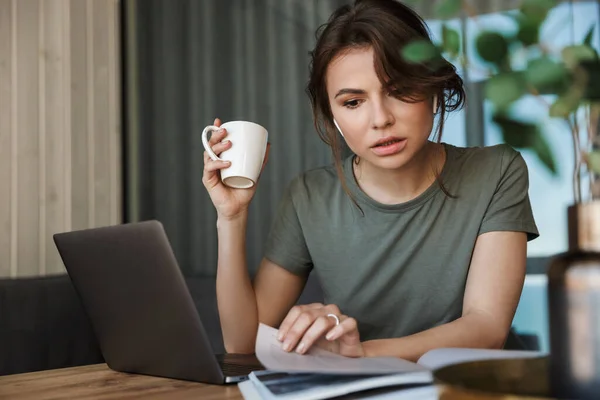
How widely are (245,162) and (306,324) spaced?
36 centimetres

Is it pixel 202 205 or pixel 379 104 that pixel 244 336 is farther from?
pixel 202 205

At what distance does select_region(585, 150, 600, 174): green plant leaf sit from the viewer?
17.3 inches

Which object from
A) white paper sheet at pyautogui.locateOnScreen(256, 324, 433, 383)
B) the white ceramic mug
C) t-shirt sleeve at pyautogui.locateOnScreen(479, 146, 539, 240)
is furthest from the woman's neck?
white paper sheet at pyautogui.locateOnScreen(256, 324, 433, 383)

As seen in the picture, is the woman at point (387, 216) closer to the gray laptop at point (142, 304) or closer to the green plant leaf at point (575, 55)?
the gray laptop at point (142, 304)

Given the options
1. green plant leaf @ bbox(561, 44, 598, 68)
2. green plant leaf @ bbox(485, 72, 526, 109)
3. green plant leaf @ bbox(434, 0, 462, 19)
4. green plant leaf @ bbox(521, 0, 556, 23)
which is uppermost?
green plant leaf @ bbox(434, 0, 462, 19)

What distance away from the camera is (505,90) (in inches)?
16.9

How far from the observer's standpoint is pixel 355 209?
4.90 ft

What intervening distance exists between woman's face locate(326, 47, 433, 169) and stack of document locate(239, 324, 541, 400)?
0.55 meters

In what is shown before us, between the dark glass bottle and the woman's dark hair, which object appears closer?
the dark glass bottle

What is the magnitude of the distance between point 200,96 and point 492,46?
2.42 meters

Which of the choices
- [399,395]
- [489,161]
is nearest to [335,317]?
[399,395]

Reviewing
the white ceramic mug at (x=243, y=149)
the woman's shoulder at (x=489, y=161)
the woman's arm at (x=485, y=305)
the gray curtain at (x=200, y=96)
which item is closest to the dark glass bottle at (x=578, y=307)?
the woman's arm at (x=485, y=305)

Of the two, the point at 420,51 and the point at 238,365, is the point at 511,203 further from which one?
the point at 420,51

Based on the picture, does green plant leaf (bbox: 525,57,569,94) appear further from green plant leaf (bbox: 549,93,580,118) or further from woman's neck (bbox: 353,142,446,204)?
woman's neck (bbox: 353,142,446,204)
